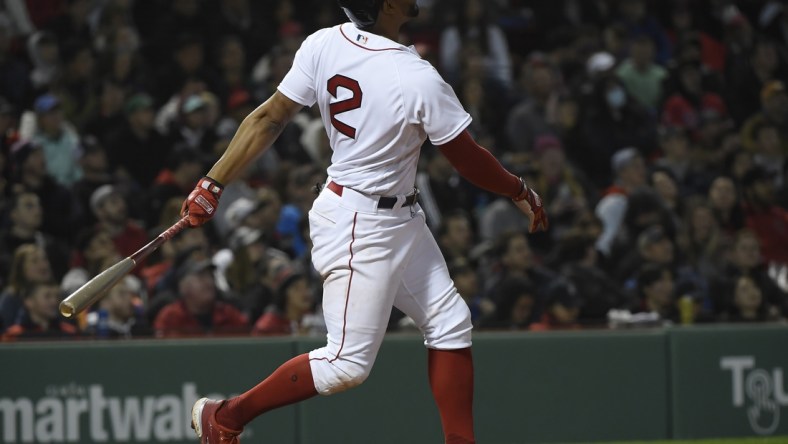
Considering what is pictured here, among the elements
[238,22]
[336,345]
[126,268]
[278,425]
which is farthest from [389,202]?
[238,22]

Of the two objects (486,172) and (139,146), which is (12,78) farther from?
(486,172)

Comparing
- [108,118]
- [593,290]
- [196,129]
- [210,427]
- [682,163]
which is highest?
[108,118]

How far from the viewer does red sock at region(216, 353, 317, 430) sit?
17.1ft

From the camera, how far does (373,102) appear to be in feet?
16.5

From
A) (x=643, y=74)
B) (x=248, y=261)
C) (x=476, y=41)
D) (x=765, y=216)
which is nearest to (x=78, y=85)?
(x=248, y=261)

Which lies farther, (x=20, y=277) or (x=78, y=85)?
(x=78, y=85)

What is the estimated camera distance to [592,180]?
41.3ft

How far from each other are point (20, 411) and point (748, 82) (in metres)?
8.93

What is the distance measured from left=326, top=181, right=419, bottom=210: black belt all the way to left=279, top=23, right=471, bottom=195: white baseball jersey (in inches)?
0.9

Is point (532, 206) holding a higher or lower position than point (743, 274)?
higher

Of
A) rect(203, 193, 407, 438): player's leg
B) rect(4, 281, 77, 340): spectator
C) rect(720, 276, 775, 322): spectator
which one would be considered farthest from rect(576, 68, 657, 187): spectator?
rect(203, 193, 407, 438): player's leg

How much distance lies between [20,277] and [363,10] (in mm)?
4155

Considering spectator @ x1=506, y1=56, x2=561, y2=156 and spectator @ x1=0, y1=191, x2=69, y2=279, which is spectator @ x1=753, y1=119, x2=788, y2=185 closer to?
spectator @ x1=506, y1=56, x2=561, y2=156

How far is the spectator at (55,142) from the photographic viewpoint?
10.6m
